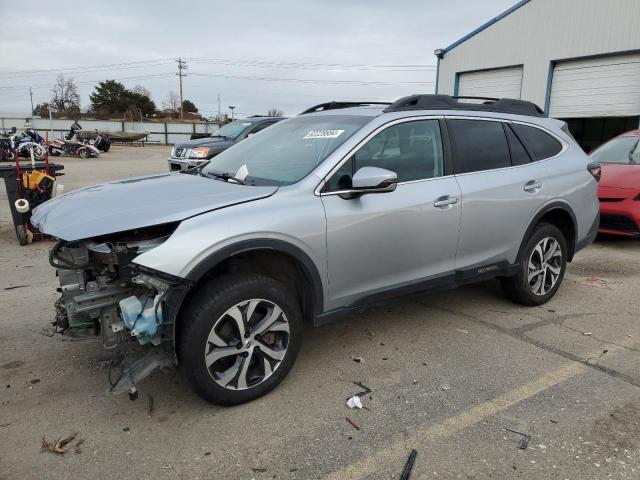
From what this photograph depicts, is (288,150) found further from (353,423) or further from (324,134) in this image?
(353,423)

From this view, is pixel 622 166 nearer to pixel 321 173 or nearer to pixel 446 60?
pixel 321 173

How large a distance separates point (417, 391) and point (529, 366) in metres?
0.94

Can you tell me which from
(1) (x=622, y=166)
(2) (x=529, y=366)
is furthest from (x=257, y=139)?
(1) (x=622, y=166)

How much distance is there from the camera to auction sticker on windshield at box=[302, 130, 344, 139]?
11.5ft

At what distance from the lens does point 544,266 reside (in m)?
4.57

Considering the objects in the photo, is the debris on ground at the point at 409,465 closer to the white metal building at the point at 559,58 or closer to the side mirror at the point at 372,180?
the side mirror at the point at 372,180

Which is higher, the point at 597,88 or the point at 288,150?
the point at 597,88

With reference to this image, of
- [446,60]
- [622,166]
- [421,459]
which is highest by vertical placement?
[446,60]

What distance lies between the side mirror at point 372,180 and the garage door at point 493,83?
645 inches

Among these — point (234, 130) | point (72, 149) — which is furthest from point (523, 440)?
point (72, 149)

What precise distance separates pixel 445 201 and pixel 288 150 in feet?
4.04

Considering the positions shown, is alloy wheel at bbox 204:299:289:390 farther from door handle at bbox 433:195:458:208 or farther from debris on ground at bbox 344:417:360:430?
door handle at bbox 433:195:458:208

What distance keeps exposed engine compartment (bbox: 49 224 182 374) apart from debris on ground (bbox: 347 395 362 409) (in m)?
1.13

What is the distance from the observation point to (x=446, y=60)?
1980cm
